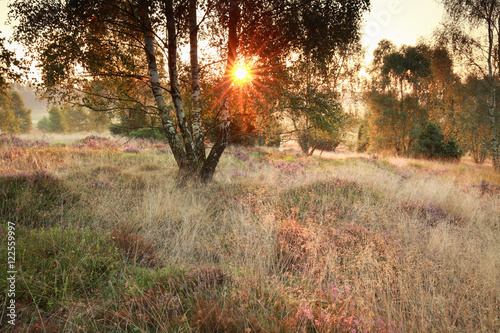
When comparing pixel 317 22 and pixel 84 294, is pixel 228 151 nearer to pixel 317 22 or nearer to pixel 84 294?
pixel 317 22

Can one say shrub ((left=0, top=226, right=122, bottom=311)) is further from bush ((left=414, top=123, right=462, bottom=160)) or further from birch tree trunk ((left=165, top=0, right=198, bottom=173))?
bush ((left=414, top=123, right=462, bottom=160))

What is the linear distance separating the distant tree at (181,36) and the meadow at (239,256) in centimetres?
237

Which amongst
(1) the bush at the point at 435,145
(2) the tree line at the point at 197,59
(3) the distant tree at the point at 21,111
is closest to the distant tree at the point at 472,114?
(1) the bush at the point at 435,145

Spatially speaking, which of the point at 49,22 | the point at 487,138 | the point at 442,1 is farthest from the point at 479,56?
the point at 49,22

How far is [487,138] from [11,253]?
27.9 meters

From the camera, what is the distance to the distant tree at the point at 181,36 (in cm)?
543

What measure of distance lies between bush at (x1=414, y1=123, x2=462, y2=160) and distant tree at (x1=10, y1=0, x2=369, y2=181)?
787 inches

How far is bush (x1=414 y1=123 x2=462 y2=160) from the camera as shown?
20.3 meters

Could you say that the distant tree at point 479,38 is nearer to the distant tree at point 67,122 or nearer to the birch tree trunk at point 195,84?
the birch tree trunk at point 195,84

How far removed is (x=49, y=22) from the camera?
5.51 metres

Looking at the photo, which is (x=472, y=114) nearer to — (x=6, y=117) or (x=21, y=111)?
(x=6, y=117)

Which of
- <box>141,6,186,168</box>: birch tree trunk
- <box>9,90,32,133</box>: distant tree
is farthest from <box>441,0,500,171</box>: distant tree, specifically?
<box>9,90,32,133</box>: distant tree

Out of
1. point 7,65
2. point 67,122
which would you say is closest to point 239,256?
point 7,65

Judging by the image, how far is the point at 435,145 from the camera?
20828 mm
